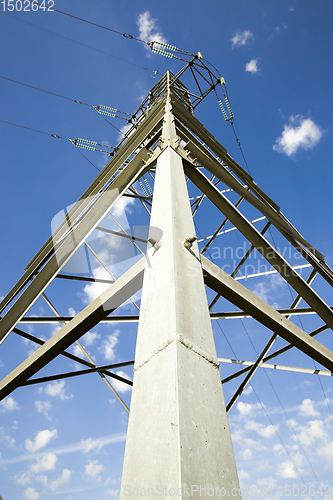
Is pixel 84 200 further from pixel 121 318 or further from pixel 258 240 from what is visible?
pixel 258 240

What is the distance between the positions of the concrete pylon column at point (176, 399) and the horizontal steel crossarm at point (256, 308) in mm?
497

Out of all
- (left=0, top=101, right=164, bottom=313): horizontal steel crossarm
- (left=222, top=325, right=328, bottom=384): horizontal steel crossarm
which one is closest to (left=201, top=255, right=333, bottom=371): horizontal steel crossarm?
(left=222, top=325, right=328, bottom=384): horizontal steel crossarm

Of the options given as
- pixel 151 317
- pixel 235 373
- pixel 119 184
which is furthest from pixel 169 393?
pixel 235 373

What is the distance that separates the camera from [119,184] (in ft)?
15.1

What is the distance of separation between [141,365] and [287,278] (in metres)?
3.32

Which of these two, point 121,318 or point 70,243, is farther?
point 121,318

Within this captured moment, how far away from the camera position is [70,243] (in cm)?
446

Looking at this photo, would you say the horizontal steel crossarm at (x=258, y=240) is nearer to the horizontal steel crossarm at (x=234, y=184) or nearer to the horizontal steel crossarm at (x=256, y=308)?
the horizontal steel crossarm at (x=234, y=184)

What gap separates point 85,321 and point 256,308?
1.82 meters

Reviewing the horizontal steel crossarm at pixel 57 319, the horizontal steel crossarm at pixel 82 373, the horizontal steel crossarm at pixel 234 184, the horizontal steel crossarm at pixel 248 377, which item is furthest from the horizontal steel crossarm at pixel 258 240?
the horizontal steel crossarm at pixel 82 373

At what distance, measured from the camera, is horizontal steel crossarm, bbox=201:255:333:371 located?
2694 mm

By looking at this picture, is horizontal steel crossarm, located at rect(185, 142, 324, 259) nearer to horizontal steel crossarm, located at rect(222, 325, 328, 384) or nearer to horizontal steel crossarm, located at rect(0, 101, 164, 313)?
horizontal steel crossarm, located at rect(0, 101, 164, 313)

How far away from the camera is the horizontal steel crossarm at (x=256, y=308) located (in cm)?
269

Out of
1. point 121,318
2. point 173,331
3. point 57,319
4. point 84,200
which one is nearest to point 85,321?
point 173,331
